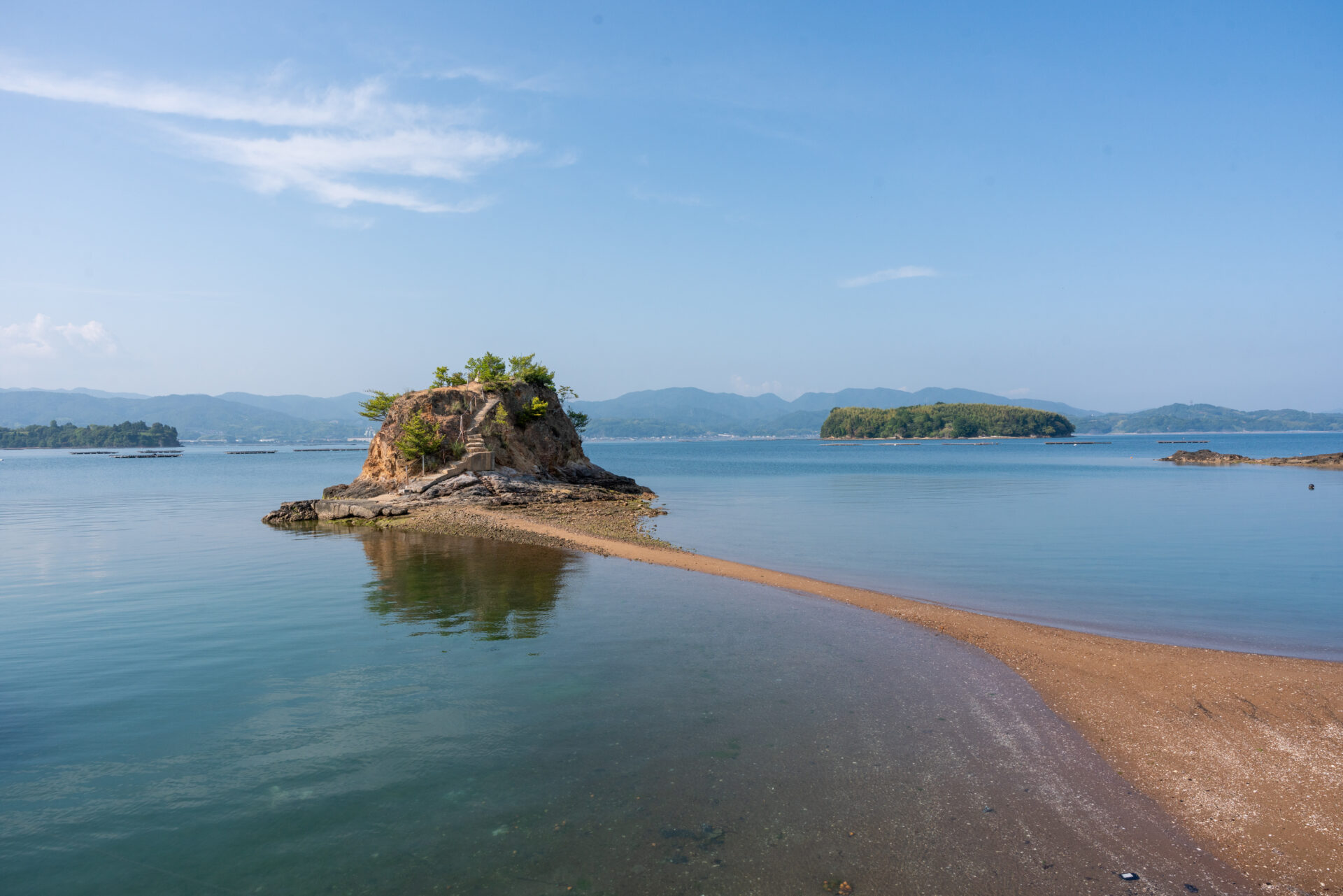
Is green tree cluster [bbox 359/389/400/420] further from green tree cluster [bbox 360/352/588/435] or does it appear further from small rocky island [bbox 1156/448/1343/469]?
small rocky island [bbox 1156/448/1343/469]

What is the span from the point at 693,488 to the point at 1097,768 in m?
50.5

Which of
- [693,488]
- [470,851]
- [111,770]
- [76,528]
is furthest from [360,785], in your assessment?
[693,488]

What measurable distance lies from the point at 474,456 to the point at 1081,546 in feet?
105

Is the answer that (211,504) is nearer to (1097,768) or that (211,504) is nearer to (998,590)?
(998,590)

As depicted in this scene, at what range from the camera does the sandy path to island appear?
6488 mm

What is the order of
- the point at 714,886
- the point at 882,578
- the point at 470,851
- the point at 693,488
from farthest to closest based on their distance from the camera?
1. the point at 693,488
2. the point at 882,578
3. the point at 470,851
4. the point at 714,886

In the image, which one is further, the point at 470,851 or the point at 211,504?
the point at 211,504

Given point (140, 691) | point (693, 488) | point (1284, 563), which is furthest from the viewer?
point (693, 488)

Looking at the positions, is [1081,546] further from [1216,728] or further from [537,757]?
[537,757]

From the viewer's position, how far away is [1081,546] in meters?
24.9

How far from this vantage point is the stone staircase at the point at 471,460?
39.3 metres

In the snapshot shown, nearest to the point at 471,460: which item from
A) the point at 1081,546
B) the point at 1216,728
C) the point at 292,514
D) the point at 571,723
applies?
the point at 292,514

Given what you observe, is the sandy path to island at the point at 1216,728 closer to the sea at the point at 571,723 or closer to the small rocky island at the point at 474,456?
the sea at the point at 571,723

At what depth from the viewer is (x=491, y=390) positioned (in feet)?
148
